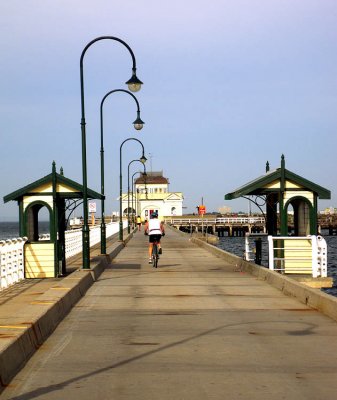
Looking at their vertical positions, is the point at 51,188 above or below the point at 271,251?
above

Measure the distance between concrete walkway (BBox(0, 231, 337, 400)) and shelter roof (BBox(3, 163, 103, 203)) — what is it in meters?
5.57

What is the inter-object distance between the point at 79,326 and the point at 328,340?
3.95m

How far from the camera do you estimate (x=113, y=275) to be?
22547 mm

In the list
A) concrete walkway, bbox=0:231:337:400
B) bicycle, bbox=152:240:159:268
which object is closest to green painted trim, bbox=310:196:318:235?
bicycle, bbox=152:240:159:268

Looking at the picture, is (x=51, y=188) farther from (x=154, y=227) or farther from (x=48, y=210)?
(x=154, y=227)

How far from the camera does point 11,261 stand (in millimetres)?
18406

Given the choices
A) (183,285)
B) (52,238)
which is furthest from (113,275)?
(183,285)

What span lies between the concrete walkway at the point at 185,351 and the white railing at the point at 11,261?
2.34 metres

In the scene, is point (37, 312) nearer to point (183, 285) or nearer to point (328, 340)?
point (328, 340)

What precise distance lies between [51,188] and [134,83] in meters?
5.48

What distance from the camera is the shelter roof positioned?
68.7ft

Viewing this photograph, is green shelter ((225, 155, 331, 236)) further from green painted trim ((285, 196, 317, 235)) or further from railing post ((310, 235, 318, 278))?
railing post ((310, 235, 318, 278))

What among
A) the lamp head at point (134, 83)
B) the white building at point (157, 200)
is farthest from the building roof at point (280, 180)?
the white building at point (157, 200)

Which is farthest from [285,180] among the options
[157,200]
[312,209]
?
[157,200]
